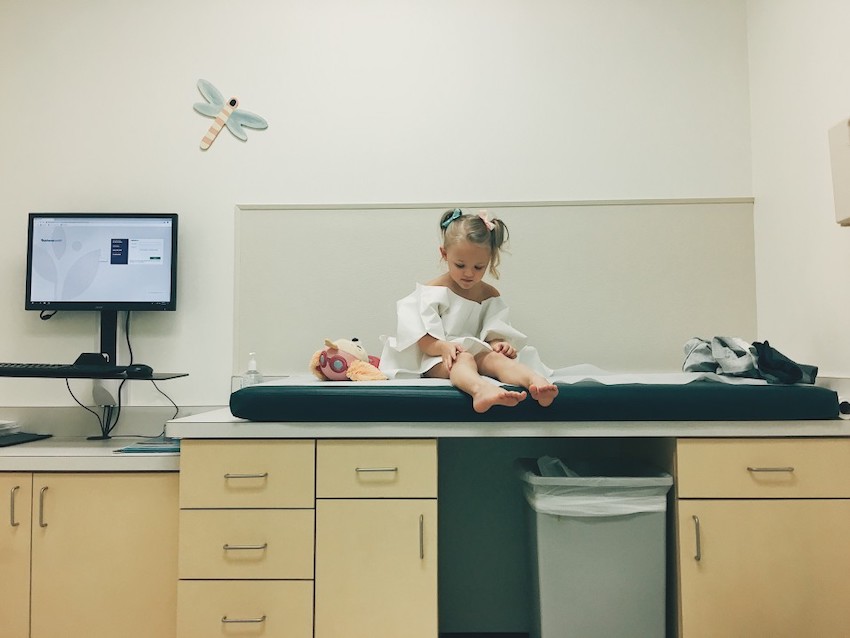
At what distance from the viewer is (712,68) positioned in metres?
2.41

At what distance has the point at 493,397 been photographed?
1548 millimetres

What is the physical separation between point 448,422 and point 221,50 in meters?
1.79

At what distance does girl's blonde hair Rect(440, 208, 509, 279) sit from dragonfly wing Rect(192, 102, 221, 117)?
1.08 metres

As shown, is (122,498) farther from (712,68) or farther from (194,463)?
(712,68)

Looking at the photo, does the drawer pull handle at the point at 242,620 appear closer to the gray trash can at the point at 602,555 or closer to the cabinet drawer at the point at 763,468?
the gray trash can at the point at 602,555

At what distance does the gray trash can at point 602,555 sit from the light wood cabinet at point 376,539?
0.33 m

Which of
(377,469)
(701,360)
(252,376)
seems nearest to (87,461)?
(252,376)

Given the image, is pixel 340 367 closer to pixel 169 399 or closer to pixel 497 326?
pixel 497 326

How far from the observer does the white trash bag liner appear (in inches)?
65.2

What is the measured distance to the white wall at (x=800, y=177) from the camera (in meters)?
1.87

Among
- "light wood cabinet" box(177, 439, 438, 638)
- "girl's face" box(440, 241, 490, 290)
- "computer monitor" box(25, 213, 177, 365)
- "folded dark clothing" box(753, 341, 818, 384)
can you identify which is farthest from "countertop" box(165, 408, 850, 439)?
"computer monitor" box(25, 213, 177, 365)

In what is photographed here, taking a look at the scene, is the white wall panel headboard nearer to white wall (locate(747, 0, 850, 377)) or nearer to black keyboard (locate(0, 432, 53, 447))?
white wall (locate(747, 0, 850, 377))

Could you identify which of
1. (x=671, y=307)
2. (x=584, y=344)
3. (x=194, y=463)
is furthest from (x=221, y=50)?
(x=671, y=307)

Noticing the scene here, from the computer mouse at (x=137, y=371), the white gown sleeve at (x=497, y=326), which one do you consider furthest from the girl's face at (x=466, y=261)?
the computer mouse at (x=137, y=371)
